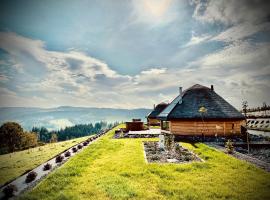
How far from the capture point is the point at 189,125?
2302cm

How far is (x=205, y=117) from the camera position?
22188 millimetres

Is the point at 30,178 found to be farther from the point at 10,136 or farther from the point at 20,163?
the point at 10,136

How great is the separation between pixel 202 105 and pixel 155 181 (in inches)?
701

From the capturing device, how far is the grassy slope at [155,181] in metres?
6.88

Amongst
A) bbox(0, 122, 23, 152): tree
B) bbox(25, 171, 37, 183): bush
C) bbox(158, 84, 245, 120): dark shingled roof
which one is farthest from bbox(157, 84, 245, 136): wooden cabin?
bbox(0, 122, 23, 152): tree

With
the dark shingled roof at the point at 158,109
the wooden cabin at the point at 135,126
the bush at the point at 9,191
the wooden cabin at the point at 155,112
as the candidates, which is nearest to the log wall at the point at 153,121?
the wooden cabin at the point at 155,112

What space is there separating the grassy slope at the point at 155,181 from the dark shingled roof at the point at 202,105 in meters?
12.0

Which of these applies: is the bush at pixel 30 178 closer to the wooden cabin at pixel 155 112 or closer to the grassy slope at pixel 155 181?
the grassy slope at pixel 155 181

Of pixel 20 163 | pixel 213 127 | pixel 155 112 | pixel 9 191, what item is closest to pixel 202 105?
pixel 213 127

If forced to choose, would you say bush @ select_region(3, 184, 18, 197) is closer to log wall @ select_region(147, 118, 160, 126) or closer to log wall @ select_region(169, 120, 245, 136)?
log wall @ select_region(169, 120, 245, 136)

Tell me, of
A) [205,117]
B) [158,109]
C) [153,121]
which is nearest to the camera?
[205,117]

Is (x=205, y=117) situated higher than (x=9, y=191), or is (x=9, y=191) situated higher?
(x=205, y=117)

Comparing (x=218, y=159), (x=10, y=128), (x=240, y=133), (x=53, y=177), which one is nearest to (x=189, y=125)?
(x=240, y=133)

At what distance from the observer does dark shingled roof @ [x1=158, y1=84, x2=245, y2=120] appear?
74.1 ft
